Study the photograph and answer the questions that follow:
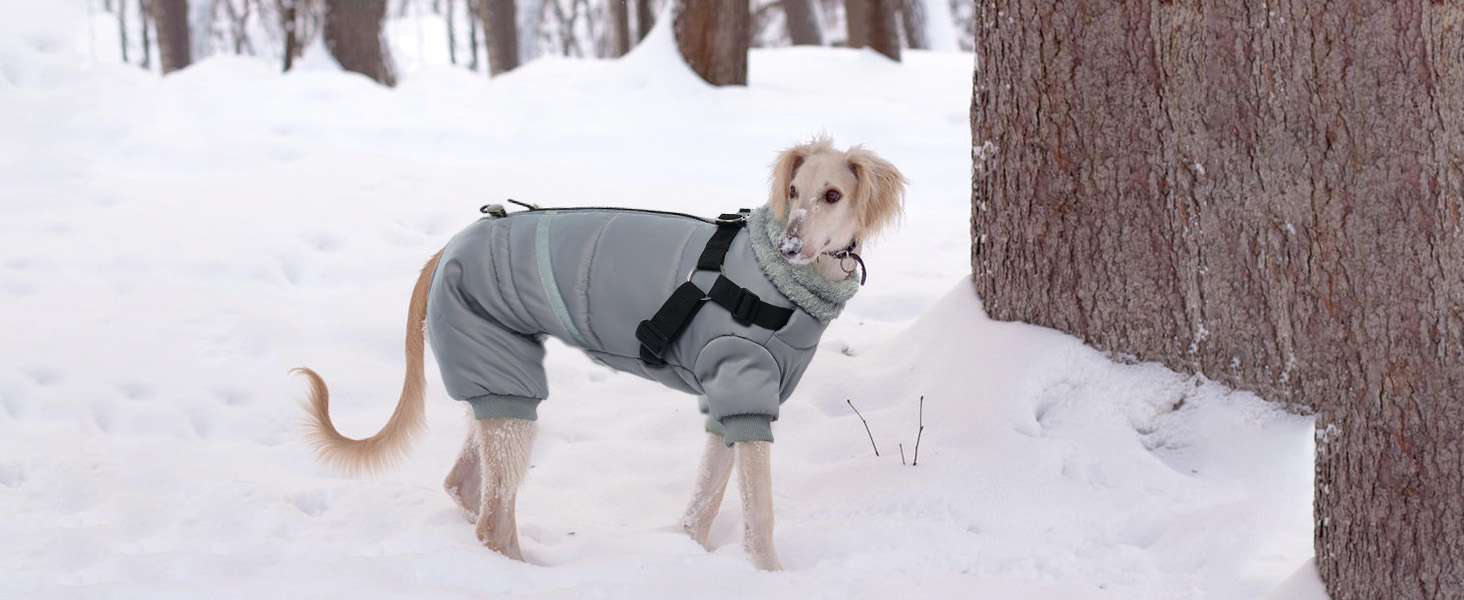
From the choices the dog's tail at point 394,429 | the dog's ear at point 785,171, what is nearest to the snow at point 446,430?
the dog's tail at point 394,429

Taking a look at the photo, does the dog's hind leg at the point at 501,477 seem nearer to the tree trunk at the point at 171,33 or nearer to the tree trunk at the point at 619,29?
the tree trunk at the point at 619,29

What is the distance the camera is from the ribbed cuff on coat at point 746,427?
2880mm

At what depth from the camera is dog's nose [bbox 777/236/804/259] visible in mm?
2799

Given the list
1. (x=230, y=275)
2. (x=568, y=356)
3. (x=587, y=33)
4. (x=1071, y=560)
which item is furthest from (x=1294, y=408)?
(x=587, y=33)

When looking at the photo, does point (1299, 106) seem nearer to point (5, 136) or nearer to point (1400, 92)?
point (1400, 92)

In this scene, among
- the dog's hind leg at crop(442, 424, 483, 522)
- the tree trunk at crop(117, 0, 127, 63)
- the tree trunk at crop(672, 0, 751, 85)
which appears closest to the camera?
the dog's hind leg at crop(442, 424, 483, 522)

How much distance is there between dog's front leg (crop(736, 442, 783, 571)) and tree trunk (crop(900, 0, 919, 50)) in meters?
12.9

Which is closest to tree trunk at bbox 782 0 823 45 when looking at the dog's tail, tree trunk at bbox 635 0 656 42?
tree trunk at bbox 635 0 656 42

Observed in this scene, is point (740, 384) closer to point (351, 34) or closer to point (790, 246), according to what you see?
point (790, 246)

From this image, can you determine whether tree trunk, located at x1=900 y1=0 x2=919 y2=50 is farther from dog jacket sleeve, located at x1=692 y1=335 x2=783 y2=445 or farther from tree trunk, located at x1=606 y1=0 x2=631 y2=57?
dog jacket sleeve, located at x1=692 y1=335 x2=783 y2=445

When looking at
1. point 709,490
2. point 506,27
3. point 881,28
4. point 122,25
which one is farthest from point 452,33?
point 709,490

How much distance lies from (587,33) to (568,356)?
26427 mm

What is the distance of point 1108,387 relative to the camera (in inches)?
146

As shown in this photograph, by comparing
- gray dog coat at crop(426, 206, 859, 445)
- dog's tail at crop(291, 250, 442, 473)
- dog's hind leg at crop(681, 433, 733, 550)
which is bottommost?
dog's hind leg at crop(681, 433, 733, 550)
